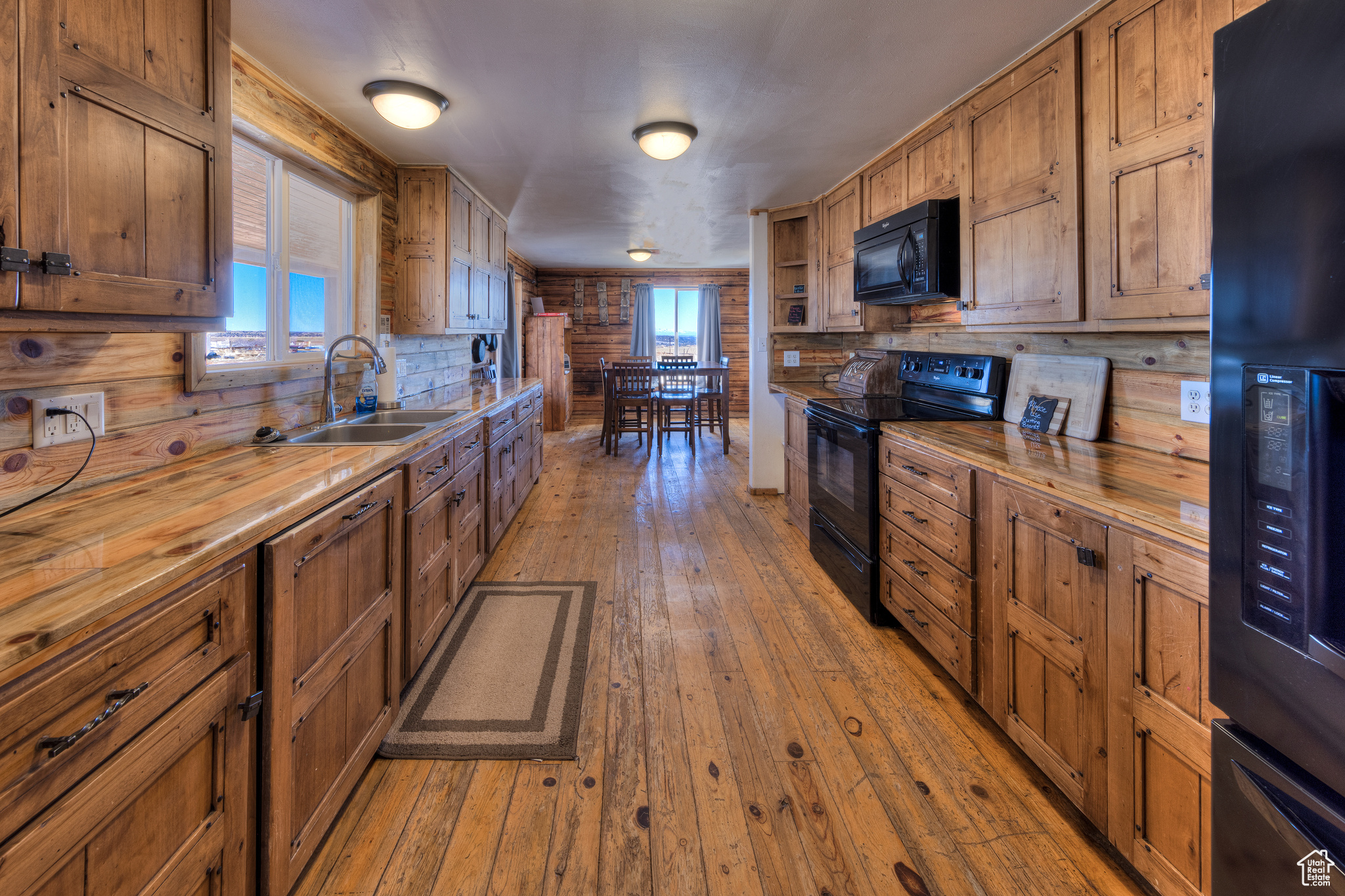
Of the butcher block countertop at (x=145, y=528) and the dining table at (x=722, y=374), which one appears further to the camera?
the dining table at (x=722, y=374)

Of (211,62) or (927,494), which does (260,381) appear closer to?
(211,62)

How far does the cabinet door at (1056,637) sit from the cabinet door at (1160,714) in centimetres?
5

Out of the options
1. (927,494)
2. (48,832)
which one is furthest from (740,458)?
(48,832)

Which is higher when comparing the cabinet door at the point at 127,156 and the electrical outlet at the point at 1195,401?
the cabinet door at the point at 127,156

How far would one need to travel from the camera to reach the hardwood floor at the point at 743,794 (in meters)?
1.39

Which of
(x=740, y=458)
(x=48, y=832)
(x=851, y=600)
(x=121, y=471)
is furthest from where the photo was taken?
(x=740, y=458)

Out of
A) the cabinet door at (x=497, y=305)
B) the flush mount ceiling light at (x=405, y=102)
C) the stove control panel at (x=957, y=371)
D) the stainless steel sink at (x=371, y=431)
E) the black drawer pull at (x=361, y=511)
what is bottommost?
the black drawer pull at (x=361, y=511)

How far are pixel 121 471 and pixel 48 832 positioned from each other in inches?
45.8

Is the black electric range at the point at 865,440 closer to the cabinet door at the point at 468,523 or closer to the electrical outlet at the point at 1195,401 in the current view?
the electrical outlet at the point at 1195,401

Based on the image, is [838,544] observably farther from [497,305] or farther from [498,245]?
[498,245]

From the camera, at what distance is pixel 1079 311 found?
6.41 ft

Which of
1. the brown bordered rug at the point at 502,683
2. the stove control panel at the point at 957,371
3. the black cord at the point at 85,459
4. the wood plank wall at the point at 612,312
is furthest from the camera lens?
the wood plank wall at the point at 612,312

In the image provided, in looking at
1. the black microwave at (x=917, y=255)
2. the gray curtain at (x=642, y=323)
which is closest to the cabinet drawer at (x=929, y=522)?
the black microwave at (x=917, y=255)

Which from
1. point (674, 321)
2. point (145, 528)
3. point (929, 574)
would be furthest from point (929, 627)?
point (674, 321)
